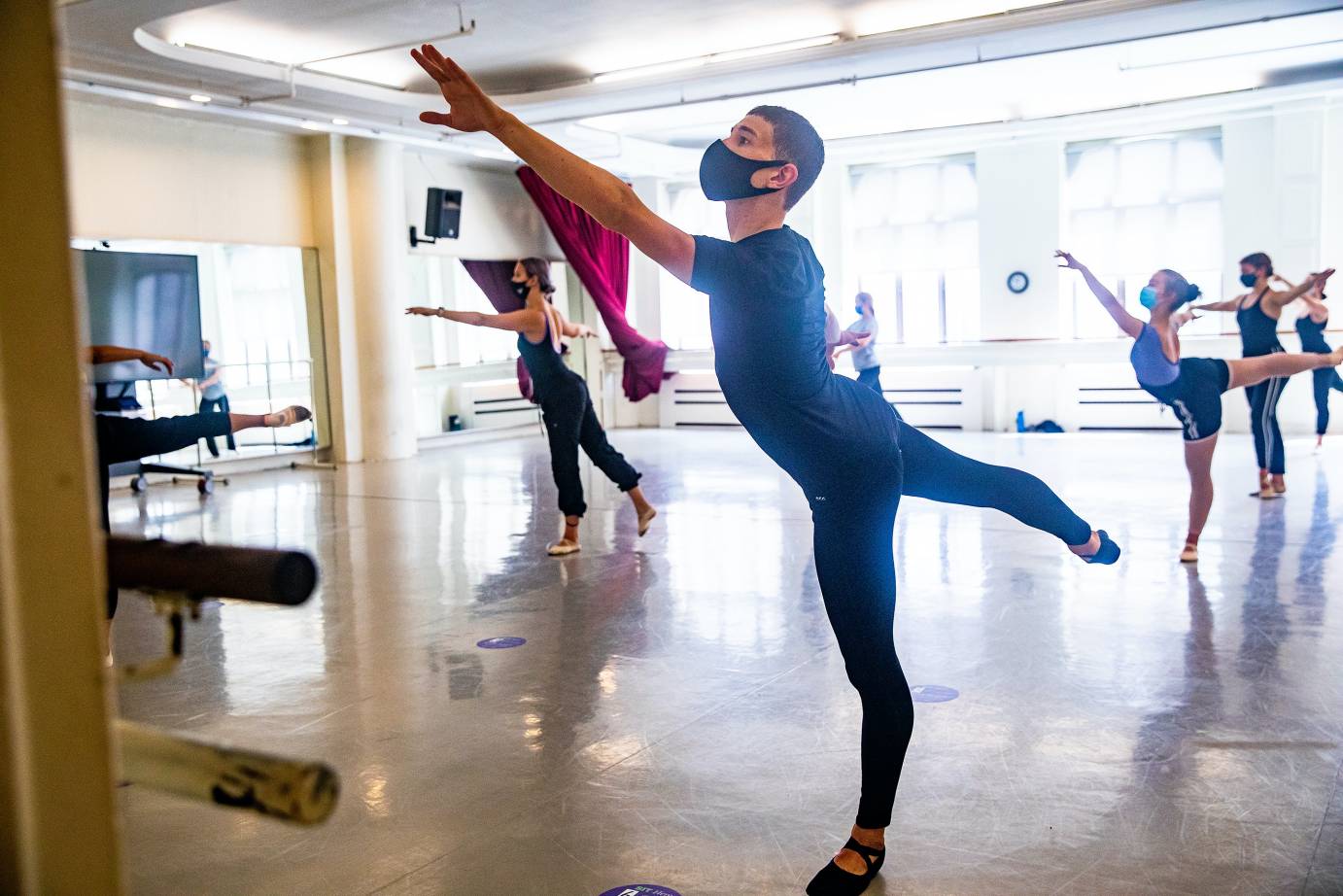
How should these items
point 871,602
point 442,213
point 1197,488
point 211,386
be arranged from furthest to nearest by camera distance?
point 442,213, point 211,386, point 1197,488, point 871,602

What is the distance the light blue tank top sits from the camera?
5.37 meters

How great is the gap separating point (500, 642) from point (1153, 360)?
10.6 ft

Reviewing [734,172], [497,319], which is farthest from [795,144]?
[497,319]

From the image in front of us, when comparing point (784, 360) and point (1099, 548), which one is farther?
point (1099, 548)

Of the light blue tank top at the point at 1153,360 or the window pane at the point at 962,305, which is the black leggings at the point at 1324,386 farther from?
the light blue tank top at the point at 1153,360

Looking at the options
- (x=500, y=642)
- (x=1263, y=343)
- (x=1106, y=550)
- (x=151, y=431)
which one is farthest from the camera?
(x=1263, y=343)

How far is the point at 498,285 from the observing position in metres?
13.3

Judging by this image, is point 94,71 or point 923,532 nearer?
point 923,532

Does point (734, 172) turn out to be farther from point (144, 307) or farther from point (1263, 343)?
point (144, 307)

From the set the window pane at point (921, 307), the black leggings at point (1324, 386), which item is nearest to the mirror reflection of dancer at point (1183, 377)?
the black leggings at point (1324, 386)

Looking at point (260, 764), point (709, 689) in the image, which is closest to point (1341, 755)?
point (709, 689)

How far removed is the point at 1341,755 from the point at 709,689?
179cm

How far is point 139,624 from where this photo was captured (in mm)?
4973

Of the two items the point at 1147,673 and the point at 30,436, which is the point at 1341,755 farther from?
the point at 30,436
